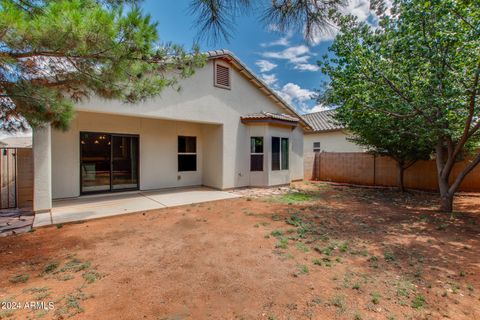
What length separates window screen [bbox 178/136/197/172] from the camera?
412 inches

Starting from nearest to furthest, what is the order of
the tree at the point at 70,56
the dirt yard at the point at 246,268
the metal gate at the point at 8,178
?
the dirt yard at the point at 246,268 → the tree at the point at 70,56 → the metal gate at the point at 8,178

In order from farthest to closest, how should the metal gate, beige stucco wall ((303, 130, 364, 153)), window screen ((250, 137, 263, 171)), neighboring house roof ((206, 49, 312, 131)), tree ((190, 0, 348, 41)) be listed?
beige stucco wall ((303, 130, 364, 153)) → window screen ((250, 137, 263, 171)) → neighboring house roof ((206, 49, 312, 131)) → the metal gate → tree ((190, 0, 348, 41))

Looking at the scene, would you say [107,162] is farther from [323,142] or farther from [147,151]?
[323,142]

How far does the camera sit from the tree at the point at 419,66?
16.5 ft

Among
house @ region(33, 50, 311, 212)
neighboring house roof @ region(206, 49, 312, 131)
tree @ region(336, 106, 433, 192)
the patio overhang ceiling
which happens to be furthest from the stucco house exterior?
house @ region(33, 50, 311, 212)

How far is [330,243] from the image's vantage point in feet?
14.7

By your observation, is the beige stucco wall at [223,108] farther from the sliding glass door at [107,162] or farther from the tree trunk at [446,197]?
the tree trunk at [446,197]

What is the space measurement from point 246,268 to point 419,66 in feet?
21.2

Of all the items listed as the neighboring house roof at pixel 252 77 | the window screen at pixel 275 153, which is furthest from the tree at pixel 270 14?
the window screen at pixel 275 153

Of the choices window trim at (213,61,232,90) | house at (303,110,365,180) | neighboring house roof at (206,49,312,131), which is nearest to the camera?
neighboring house roof at (206,49,312,131)

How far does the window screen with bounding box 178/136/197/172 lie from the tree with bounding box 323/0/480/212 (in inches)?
264

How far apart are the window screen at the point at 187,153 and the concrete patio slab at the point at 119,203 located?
3.94 ft

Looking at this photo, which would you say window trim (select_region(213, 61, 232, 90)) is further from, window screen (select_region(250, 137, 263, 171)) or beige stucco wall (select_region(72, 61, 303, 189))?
window screen (select_region(250, 137, 263, 171))

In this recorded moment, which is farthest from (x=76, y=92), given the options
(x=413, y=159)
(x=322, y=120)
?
(x=322, y=120)
